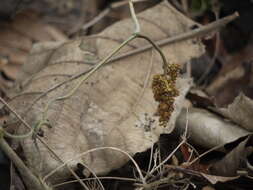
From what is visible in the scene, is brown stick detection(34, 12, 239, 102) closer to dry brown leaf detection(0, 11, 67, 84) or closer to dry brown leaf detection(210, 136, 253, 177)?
dry brown leaf detection(210, 136, 253, 177)

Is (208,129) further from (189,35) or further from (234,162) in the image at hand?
(189,35)

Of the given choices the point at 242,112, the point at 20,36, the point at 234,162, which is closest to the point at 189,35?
the point at 242,112

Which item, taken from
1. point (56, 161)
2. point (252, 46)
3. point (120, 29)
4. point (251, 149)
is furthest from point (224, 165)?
point (252, 46)

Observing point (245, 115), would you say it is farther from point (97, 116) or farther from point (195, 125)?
point (97, 116)

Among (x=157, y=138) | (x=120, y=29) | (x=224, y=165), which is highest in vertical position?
(x=120, y=29)

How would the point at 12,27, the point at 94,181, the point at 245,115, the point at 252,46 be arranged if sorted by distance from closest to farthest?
the point at 94,181 < the point at 245,115 < the point at 252,46 < the point at 12,27

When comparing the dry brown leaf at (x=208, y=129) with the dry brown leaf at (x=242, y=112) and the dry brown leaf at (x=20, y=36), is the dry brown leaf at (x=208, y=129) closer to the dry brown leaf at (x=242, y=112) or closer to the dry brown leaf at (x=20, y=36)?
the dry brown leaf at (x=242, y=112)
